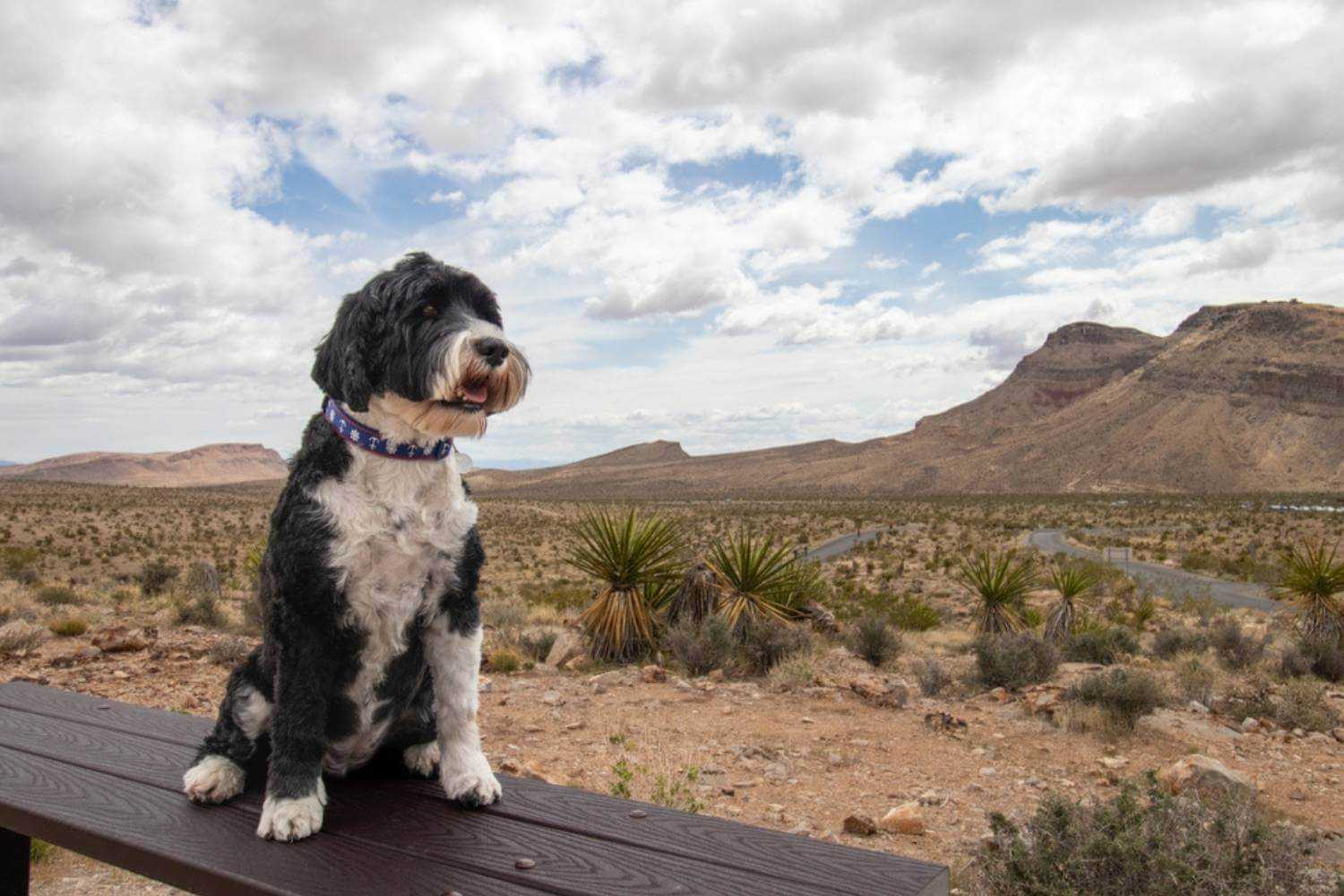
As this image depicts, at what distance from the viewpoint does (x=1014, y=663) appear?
10109 mm

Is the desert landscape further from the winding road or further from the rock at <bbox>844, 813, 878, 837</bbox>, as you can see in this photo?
the winding road

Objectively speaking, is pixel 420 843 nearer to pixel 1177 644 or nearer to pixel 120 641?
pixel 120 641

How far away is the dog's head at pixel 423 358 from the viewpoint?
219 centimetres

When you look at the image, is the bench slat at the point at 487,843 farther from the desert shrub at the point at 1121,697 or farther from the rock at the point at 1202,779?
the desert shrub at the point at 1121,697

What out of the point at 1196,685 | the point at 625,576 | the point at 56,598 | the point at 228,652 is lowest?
the point at 1196,685

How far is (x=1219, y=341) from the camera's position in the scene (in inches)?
4481

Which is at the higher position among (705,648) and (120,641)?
(120,641)

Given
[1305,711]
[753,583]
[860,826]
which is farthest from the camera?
[753,583]

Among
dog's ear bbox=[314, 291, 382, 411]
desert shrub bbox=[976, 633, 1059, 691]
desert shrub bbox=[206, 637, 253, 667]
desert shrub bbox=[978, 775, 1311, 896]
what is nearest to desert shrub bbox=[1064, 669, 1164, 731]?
desert shrub bbox=[976, 633, 1059, 691]

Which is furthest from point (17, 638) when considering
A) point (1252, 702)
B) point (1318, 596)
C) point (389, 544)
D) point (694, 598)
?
point (1318, 596)

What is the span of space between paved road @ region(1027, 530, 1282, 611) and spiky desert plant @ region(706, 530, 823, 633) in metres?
10.3

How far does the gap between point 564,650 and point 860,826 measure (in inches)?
253

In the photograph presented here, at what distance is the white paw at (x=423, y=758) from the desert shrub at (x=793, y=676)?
7.14m

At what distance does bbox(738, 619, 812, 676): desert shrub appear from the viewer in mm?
10680
